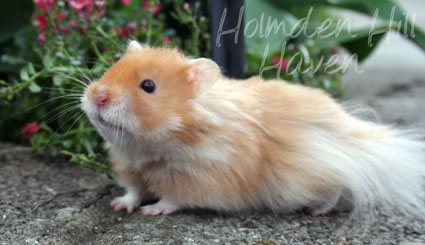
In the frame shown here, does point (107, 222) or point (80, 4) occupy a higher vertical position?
point (80, 4)

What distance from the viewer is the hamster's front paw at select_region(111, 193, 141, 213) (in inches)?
92.3

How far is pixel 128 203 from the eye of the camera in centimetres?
235

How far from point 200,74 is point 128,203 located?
0.68 meters

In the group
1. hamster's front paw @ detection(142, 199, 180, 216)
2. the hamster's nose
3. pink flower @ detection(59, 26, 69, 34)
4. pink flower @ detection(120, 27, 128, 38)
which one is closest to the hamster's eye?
the hamster's nose

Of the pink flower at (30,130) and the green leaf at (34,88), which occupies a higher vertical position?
the green leaf at (34,88)

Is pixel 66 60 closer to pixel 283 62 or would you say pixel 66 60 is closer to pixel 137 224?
pixel 137 224

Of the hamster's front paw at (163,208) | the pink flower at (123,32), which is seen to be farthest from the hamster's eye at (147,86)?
the pink flower at (123,32)

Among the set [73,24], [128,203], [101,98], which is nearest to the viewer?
[101,98]

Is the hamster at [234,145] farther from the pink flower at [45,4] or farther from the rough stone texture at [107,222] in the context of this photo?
the pink flower at [45,4]

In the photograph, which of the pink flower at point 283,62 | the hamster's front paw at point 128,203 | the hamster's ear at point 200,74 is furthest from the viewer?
the pink flower at point 283,62

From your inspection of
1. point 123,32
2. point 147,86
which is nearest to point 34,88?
point 123,32

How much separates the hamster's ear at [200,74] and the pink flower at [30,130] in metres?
1.10

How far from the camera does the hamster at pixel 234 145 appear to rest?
202cm

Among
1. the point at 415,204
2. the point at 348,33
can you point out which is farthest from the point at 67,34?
the point at 415,204
